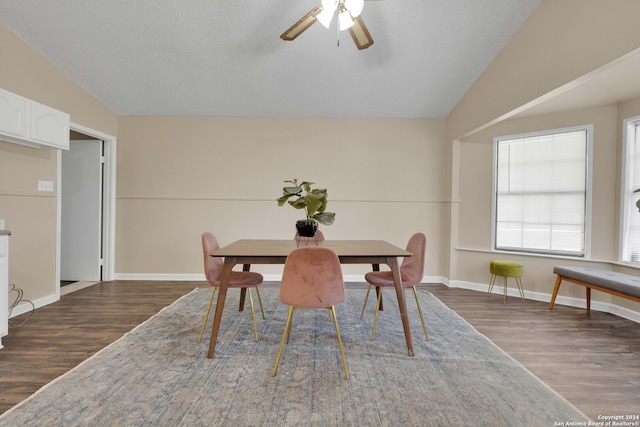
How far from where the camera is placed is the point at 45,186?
3381mm

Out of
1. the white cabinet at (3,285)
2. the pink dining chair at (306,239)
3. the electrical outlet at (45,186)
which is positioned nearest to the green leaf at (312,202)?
the pink dining chair at (306,239)

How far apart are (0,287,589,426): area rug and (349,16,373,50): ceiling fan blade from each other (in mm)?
2508

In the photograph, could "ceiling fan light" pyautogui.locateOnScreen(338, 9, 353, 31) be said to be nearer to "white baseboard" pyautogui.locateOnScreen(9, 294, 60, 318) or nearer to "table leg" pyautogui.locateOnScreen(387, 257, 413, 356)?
"table leg" pyautogui.locateOnScreen(387, 257, 413, 356)

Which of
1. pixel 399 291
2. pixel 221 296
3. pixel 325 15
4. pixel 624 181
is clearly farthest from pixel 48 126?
pixel 624 181

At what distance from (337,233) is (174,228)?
2534 mm

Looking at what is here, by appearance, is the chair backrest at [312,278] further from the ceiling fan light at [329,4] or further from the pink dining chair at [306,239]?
the ceiling fan light at [329,4]

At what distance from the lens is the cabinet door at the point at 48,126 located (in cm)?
291

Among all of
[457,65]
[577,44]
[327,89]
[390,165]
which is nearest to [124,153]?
[327,89]

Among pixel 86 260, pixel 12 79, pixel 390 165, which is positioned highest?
pixel 12 79

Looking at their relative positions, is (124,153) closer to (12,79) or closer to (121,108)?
(121,108)

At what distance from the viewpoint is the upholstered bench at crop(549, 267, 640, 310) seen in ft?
8.80

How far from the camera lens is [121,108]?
4406 mm

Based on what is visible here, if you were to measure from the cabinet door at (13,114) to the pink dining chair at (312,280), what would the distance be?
289cm

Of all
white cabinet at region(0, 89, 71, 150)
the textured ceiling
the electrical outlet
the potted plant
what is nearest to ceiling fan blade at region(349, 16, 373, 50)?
the textured ceiling
